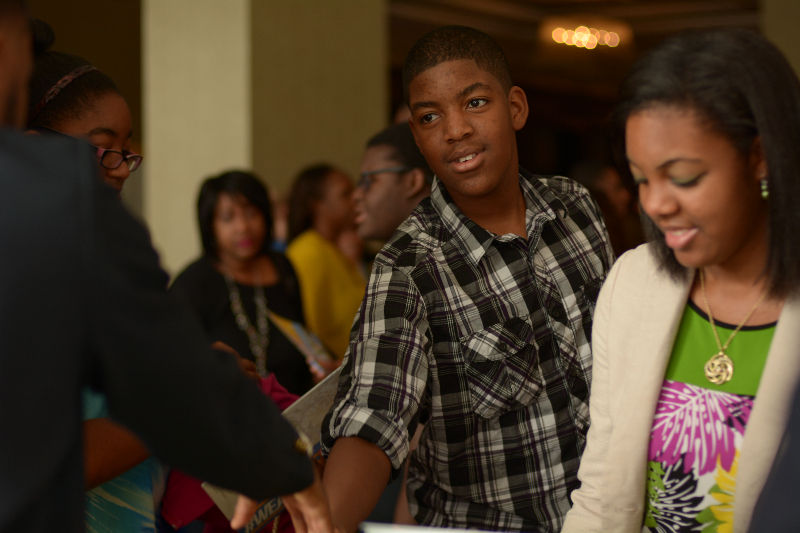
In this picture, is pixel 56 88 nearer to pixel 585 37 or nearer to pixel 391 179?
pixel 391 179

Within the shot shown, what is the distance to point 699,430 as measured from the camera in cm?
152

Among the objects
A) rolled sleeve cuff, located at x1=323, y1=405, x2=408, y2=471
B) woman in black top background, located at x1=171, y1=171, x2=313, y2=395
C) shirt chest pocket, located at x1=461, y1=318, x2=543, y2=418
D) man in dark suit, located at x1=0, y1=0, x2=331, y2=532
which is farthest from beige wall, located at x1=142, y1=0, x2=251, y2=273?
man in dark suit, located at x1=0, y1=0, x2=331, y2=532

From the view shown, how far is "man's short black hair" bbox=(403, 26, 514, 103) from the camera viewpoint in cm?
215

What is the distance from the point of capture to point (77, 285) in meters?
1.00

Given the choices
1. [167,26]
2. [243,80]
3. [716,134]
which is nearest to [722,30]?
[716,134]

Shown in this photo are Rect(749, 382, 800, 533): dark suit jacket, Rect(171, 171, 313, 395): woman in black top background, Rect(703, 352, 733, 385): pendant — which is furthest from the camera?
Rect(171, 171, 313, 395): woman in black top background

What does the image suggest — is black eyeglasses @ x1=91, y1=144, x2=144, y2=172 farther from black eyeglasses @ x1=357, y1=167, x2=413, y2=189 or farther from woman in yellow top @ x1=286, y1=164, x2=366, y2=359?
woman in yellow top @ x1=286, y1=164, x2=366, y2=359

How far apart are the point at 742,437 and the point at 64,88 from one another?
143 cm

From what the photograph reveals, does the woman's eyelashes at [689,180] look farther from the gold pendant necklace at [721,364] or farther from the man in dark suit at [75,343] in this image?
the man in dark suit at [75,343]

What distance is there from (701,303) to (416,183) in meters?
1.53

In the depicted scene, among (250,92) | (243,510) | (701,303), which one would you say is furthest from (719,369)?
(250,92)

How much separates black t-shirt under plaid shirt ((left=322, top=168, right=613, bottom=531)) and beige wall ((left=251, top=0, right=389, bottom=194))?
390cm

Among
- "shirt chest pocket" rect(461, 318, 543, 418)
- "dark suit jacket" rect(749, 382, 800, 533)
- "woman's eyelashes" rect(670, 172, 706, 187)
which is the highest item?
"woman's eyelashes" rect(670, 172, 706, 187)

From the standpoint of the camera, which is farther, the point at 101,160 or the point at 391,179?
the point at 391,179
